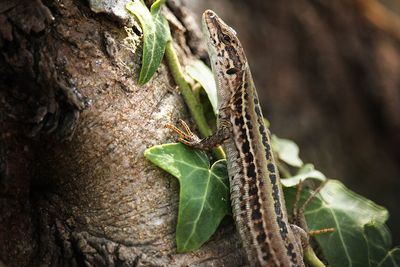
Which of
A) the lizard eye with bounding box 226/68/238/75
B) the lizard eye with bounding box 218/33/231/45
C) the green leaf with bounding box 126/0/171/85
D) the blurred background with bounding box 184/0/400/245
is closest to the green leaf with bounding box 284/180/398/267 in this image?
the lizard eye with bounding box 226/68/238/75

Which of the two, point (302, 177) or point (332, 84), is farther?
point (332, 84)

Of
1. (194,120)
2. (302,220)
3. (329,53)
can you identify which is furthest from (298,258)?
(329,53)

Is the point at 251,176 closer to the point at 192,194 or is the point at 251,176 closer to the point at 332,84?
the point at 192,194

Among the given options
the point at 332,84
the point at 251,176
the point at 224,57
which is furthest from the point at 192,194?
the point at 332,84

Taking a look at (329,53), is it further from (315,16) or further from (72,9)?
(72,9)

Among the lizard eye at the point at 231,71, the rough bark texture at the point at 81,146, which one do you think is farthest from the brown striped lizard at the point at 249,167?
the rough bark texture at the point at 81,146
